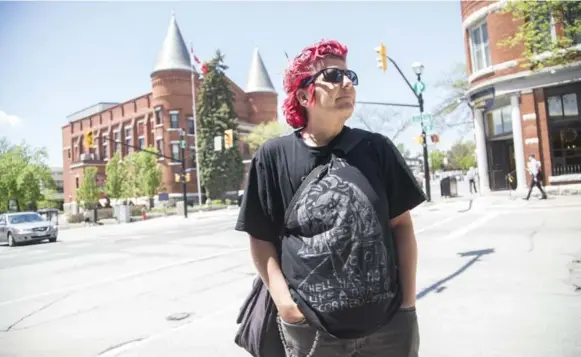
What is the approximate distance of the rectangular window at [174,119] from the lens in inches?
2024

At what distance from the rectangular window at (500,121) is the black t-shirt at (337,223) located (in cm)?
2197

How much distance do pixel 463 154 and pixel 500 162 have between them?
8022 cm

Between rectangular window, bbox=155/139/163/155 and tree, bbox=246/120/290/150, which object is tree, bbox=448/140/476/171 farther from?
rectangular window, bbox=155/139/163/155

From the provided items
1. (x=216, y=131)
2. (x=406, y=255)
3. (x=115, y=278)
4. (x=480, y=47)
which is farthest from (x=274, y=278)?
(x=216, y=131)

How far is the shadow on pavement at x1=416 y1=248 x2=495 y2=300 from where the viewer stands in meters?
5.20

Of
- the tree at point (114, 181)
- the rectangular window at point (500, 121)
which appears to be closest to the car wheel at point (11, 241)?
the tree at point (114, 181)

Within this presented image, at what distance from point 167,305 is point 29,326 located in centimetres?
166

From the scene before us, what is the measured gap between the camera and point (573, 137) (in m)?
18.4

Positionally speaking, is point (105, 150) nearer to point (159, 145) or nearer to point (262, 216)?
point (159, 145)

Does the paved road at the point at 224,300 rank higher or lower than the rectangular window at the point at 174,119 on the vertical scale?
lower

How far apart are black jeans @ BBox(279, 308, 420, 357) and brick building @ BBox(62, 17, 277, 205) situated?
149 feet

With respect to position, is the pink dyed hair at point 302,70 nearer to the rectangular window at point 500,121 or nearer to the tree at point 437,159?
the rectangular window at point 500,121

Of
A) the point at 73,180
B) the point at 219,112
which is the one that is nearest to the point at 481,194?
the point at 219,112

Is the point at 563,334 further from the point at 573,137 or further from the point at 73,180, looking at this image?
the point at 73,180
